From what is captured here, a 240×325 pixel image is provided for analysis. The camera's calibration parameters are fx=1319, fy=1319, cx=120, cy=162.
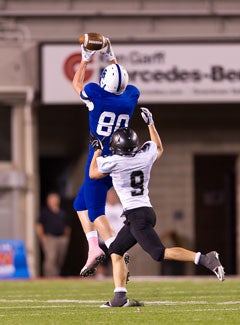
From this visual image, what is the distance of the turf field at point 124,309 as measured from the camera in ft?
33.4

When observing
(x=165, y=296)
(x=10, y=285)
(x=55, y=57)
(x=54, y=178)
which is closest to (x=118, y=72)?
(x=165, y=296)

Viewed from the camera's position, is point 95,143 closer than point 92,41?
Yes

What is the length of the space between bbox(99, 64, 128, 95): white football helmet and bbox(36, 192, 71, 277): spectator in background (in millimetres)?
9380

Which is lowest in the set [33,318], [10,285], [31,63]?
[10,285]

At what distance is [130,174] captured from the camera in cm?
1139

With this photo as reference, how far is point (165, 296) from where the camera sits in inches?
519

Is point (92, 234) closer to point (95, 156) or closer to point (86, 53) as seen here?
point (95, 156)

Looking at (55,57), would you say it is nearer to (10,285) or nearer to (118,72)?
(10,285)

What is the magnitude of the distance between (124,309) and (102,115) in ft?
6.52

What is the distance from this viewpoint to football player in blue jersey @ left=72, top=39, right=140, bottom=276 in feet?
39.8

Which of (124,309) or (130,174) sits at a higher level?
(130,174)

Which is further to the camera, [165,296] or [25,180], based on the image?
[25,180]

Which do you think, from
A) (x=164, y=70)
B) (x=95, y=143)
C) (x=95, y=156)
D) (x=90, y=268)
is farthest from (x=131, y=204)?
(x=164, y=70)

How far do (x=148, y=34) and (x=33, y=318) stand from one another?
13.2 m
